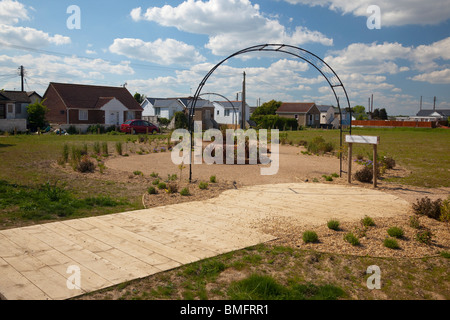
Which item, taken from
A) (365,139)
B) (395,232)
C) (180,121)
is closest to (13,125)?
(180,121)

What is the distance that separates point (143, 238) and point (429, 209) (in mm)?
5874

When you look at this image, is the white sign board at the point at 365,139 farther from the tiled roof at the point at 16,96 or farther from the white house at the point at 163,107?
the white house at the point at 163,107

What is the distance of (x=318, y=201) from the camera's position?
29.9 feet

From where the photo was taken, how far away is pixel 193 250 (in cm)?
567

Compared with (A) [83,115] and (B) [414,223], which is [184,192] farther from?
(A) [83,115]

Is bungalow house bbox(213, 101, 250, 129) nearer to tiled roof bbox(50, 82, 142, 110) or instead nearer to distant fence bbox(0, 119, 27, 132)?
tiled roof bbox(50, 82, 142, 110)

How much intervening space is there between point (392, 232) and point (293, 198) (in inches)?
129

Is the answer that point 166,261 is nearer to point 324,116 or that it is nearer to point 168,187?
point 168,187

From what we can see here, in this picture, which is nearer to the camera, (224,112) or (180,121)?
(180,121)

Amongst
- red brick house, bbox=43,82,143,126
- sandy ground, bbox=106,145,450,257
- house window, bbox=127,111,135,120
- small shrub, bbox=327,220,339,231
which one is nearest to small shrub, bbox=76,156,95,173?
sandy ground, bbox=106,145,450,257

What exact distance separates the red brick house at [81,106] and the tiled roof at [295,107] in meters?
34.9
